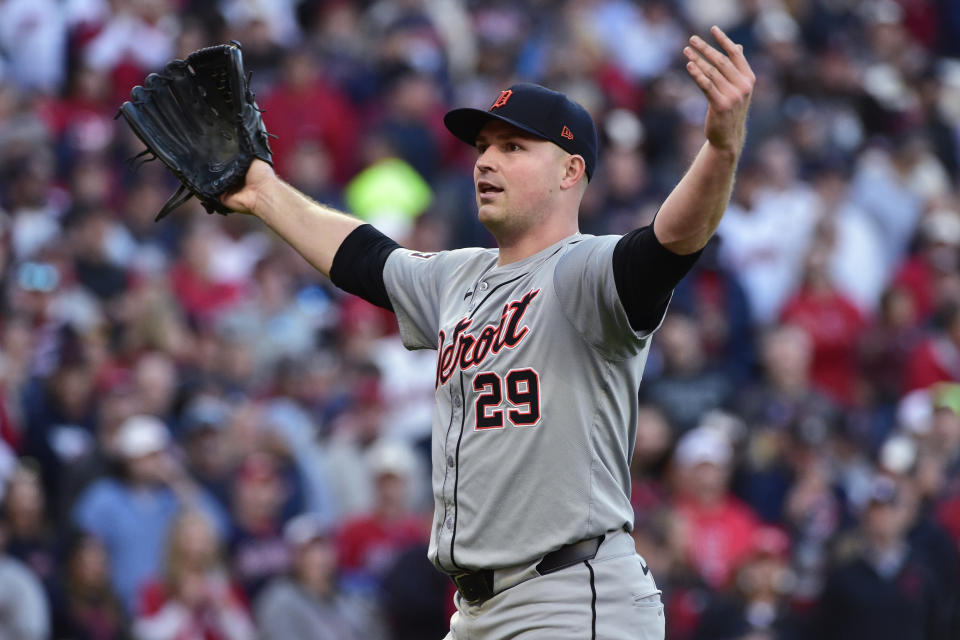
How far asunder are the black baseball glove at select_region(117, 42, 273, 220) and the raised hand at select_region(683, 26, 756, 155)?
168 centimetres

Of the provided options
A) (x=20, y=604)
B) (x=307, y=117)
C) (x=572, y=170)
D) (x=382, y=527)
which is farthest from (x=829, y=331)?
(x=572, y=170)

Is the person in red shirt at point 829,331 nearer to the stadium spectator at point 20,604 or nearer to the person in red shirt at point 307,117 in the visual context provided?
the person in red shirt at point 307,117

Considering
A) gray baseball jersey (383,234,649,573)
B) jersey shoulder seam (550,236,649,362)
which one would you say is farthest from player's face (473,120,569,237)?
jersey shoulder seam (550,236,649,362)

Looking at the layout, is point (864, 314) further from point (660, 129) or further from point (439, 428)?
point (439, 428)

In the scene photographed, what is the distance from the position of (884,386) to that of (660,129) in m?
2.73

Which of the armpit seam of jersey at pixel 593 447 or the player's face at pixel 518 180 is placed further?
the player's face at pixel 518 180

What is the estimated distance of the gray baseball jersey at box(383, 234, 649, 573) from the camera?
12.8 feet

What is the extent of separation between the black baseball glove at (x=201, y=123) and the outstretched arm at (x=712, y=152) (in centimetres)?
166

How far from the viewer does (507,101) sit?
13.7ft

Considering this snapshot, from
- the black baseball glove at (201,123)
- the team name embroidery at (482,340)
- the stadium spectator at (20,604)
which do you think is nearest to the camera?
the team name embroidery at (482,340)

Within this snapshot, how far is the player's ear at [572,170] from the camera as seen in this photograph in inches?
165

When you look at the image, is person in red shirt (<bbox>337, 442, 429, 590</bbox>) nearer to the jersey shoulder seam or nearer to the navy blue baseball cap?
the navy blue baseball cap

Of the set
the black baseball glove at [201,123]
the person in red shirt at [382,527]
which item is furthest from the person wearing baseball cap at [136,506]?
the black baseball glove at [201,123]

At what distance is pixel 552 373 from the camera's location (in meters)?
3.93
